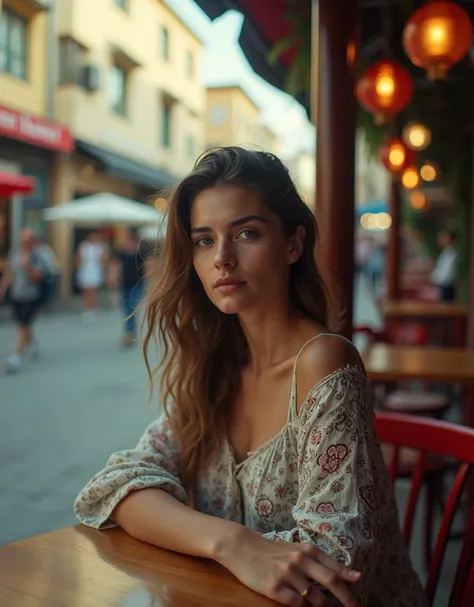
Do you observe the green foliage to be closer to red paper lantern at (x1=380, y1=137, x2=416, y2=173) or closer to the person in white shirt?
red paper lantern at (x1=380, y1=137, x2=416, y2=173)

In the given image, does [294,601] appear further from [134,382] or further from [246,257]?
[134,382]

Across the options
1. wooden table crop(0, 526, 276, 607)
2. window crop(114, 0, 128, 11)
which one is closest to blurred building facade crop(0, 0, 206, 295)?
window crop(114, 0, 128, 11)

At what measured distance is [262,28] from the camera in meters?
4.68

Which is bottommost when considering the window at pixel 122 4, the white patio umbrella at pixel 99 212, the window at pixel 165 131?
the window at pixel 122 4

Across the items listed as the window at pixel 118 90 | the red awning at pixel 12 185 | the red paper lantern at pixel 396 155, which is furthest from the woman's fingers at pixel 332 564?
the red awning at pixel 12 185

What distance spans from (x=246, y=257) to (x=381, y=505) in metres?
0.63

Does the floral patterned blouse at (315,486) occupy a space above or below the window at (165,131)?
below

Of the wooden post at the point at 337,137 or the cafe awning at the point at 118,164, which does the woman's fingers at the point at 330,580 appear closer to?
the wooden post at the point at 337,137

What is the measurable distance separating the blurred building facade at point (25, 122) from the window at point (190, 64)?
3.43ft

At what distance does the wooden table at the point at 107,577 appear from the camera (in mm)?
1061

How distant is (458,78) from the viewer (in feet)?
21.2

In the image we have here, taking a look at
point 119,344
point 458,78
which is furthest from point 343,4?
point 119,344

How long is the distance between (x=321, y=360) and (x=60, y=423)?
4.56 m

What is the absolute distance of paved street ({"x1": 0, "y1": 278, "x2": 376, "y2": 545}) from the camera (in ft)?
12.3
